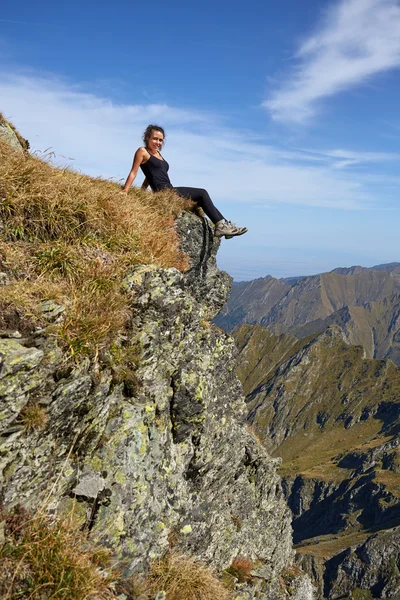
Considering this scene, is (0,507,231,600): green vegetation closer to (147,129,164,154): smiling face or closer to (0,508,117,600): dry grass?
(0,508,117,600): dry grass

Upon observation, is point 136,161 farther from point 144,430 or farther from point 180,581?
point 180,581

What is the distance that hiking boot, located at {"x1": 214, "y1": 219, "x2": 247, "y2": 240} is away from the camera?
584 inches

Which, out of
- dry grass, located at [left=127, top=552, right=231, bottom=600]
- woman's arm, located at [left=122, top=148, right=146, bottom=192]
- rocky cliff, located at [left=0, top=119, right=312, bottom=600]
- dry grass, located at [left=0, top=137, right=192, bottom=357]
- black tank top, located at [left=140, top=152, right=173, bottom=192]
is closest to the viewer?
rocky cliff, located at [left=0, top=119, right=312, bottom=600]

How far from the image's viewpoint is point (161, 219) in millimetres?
14094

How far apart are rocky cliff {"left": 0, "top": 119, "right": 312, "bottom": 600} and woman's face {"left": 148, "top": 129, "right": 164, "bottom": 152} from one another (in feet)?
10.2

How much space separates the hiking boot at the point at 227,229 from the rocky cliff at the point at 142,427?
33.5 inches

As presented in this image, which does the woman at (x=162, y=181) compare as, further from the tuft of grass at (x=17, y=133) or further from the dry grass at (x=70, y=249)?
the tuft of grass at (x=17, y=133)

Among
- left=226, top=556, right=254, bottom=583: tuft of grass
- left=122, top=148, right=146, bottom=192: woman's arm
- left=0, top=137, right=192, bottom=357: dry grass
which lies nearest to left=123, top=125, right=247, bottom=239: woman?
left=122, top=148, right=146, bottom=192: woman's arm

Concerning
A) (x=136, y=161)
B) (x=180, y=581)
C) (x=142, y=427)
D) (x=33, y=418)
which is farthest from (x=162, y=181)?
(x=180, y=581)

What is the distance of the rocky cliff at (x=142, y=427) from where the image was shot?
7070 millimetres

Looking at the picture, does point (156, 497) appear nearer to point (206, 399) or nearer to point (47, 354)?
point (206, 399)

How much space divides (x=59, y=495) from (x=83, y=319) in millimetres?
3392

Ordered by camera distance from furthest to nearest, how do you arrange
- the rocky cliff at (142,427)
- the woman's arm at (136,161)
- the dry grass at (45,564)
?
the woman's arm at (136,161) < the rocky cliff at (142,427) < the dry grass at (45,564)

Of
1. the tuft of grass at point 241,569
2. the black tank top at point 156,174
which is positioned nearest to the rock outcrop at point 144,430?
the tuft of grass at point 241,569
